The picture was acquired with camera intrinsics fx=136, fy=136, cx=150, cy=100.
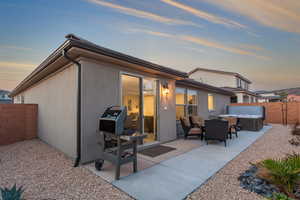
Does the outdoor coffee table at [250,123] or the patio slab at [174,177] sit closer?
the patio slab at [174,177]

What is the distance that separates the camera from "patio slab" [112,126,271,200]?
2.29m

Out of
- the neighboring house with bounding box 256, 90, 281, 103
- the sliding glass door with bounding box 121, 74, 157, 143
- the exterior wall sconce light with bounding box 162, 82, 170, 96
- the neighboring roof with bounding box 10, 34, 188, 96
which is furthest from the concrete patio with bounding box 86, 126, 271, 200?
the neighboring house with bounding box 256, 90, 281, 103

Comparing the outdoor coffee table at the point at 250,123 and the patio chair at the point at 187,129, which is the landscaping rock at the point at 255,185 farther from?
the outdoor coffee table at the point at 250,123

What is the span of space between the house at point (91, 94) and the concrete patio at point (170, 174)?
1112 mm

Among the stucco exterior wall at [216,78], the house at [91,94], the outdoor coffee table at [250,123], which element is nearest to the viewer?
the house at [91,94]

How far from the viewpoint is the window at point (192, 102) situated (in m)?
7.75

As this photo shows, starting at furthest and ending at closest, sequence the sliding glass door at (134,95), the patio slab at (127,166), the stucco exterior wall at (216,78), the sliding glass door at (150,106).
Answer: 1. the stucco exterior wall at (216,78)
2. the sliding glass door at (150,106)
3. the sliding glass door at (134,95)
4. the patio slab at (127,166)

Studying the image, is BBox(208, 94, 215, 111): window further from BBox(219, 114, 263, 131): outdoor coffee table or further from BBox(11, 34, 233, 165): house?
BBox(11, 34, 233, 165): house

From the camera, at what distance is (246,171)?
3.02m

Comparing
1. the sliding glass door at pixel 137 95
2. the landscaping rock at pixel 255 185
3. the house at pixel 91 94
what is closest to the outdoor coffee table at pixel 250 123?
the house at pixel 91 94

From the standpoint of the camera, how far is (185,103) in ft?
24.5

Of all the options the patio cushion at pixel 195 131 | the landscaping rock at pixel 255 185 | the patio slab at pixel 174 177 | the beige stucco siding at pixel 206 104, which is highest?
the beige stucco siding at pixel 206 104

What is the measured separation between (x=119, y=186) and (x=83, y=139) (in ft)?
5.27

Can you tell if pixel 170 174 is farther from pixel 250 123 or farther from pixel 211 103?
pixel 211 103
